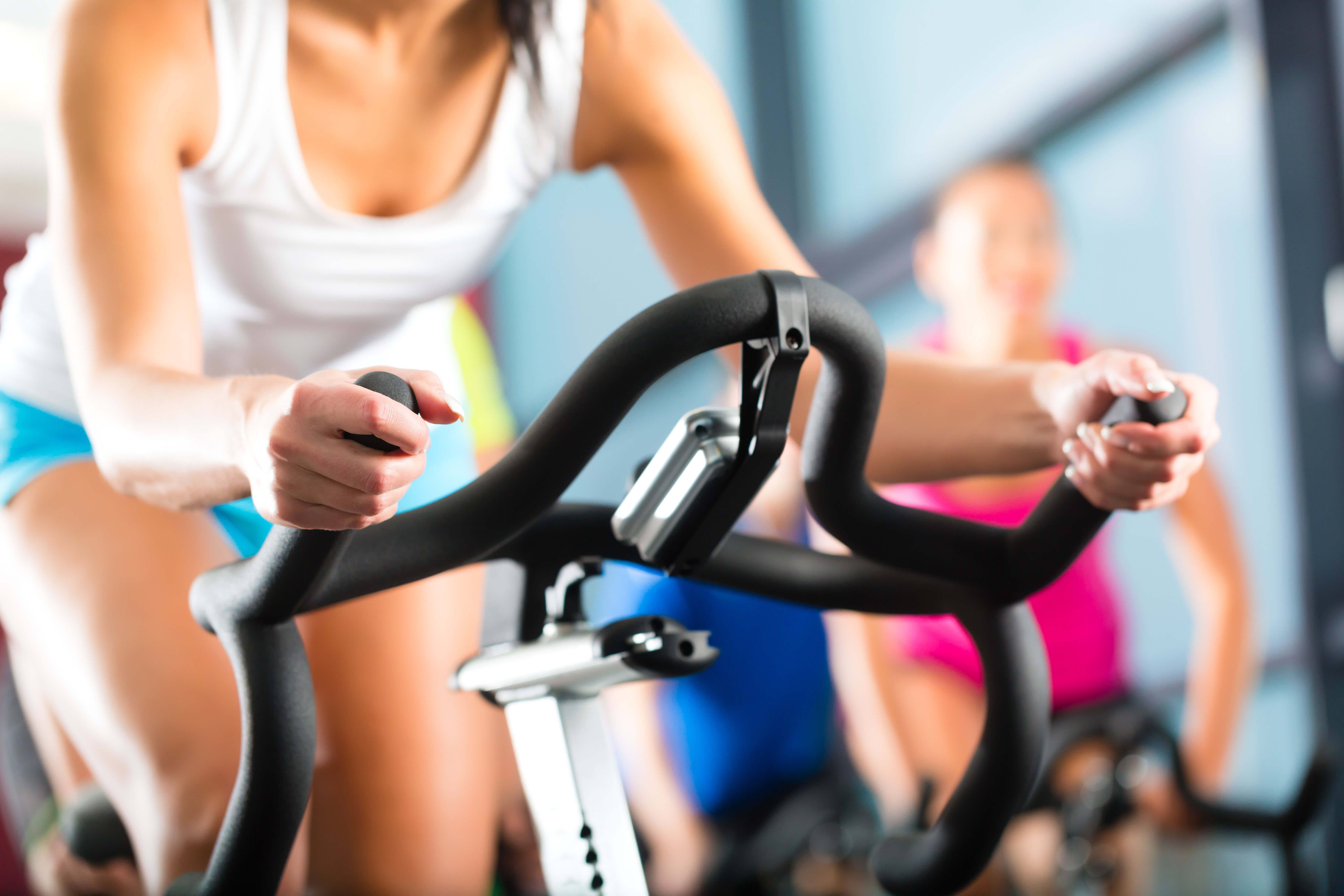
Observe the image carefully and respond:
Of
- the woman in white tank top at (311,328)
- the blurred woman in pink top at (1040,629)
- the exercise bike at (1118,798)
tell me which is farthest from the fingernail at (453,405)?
the blurred woman in pink top at (1040,629)

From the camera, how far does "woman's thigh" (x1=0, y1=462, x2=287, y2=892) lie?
2.22 ft

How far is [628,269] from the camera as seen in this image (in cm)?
234

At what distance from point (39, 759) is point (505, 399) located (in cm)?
169

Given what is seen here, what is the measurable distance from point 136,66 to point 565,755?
495 mm

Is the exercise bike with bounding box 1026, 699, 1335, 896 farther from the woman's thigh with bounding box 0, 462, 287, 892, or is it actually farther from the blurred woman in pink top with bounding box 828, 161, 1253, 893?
the woman's thigh with bounding box 0, 462, 287, 892

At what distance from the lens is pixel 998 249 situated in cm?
199

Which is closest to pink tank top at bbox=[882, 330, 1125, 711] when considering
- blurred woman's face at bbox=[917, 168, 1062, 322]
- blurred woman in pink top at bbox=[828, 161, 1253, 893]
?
blurred woman in pink top at bbox=[828, 161, 1253, 893]

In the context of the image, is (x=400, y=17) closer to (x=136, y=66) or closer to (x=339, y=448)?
(x=136, y=66)

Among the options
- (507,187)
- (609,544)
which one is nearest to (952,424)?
(609,544)

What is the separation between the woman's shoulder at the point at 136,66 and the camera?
641 mm

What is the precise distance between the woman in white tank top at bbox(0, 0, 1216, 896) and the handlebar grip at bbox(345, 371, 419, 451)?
151 mm

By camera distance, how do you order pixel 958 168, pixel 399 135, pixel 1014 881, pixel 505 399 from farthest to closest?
pixel 505 399 < pixel 958 168 < pixel 1014 881 < pixel 399 135

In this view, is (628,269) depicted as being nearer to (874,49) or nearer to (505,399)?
(505,399)

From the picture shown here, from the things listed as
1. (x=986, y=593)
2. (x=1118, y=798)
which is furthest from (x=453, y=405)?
(x=1118, y=798)
